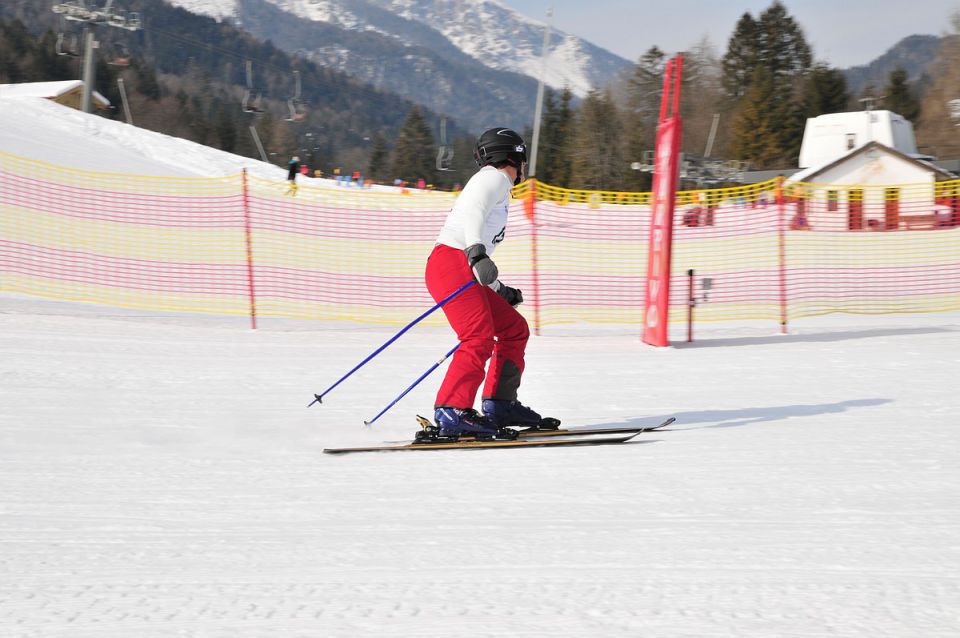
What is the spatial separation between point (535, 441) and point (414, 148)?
259 feet

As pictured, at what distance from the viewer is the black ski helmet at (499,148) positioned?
4691 mm

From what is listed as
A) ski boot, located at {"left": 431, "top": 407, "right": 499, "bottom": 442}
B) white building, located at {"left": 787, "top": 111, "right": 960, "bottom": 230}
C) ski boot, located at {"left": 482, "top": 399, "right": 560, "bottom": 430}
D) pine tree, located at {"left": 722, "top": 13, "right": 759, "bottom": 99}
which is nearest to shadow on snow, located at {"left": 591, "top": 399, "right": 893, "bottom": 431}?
ski boot, located at {"left": 482, "top": 399, "right": 560, "bottom": 430}

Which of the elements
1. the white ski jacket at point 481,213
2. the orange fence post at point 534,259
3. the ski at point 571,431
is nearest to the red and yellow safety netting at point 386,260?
the orange fence post at point 534,259

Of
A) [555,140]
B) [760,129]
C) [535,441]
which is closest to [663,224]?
[535,441]

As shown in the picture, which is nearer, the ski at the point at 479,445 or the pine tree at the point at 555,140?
the ski at the point at 479,445

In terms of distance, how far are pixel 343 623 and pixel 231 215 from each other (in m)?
16.6

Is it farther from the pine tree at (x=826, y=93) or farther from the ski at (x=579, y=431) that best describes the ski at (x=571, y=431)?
the pine tree at (x=826, y=93)

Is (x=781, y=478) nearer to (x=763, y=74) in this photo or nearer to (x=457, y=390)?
(x=457, y=390)

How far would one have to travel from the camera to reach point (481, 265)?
4.41 metres

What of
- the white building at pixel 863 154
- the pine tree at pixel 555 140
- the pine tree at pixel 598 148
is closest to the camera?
the white building at pixel 863 154

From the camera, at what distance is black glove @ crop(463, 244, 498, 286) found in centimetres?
438

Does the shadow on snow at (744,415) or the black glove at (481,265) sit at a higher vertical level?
the black glove at (481,265)

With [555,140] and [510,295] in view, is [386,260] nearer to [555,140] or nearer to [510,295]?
[510,295]

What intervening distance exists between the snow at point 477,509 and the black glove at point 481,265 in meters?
0.85
